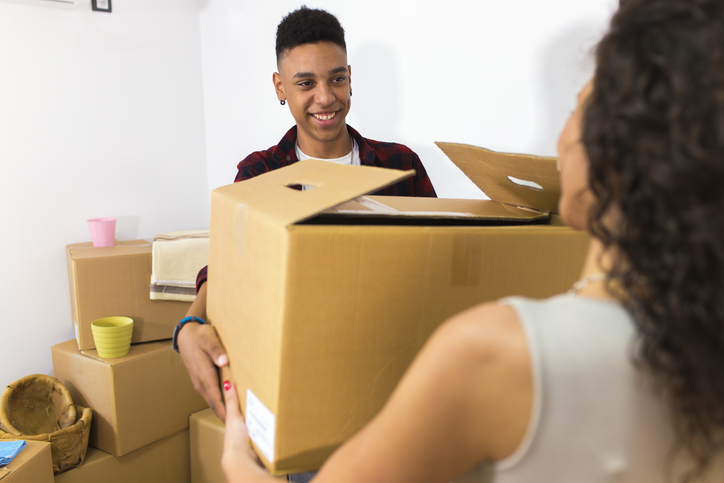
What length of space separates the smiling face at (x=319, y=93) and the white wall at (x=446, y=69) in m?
0.23

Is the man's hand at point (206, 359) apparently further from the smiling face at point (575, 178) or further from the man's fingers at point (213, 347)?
the smiling face at point (575, 178)

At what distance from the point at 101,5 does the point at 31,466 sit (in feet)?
5.25

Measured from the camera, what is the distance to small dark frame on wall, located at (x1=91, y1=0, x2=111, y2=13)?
6.26 feet

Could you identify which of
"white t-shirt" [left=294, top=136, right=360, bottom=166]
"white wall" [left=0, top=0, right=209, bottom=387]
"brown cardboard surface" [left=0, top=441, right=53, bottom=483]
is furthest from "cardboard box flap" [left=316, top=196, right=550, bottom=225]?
"white wall" [left=0, top=0, right=209, bottom=387]

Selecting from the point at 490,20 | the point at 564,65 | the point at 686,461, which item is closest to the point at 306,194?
the point at 686,461

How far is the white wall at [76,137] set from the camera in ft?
5.83

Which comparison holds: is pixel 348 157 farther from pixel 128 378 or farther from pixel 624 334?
pixel 624 334

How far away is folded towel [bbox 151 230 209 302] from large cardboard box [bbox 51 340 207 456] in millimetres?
185

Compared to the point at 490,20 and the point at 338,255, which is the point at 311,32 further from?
the point at 338,255

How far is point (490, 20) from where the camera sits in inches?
50.9

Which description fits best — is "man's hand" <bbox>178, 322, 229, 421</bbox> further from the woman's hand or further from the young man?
the young man

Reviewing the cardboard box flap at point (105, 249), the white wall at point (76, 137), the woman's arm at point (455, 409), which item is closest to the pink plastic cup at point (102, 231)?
the cardboard box flap at point (105, 249)

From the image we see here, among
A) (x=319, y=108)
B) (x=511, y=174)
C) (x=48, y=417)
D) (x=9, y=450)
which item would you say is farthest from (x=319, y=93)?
(x=48, y=417)

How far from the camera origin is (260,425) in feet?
1.85
